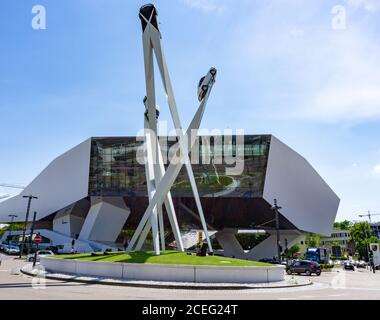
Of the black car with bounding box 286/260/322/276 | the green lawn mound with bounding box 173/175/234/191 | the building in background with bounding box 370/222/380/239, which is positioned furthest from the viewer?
the building in background with bounding box 370/222/380/239

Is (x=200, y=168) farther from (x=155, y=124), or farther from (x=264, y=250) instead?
(x=155, y=124)

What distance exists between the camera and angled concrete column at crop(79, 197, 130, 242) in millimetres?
54997

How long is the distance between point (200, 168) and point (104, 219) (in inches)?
723

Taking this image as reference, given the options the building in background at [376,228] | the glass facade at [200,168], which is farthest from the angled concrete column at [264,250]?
the building in background at [376,228]

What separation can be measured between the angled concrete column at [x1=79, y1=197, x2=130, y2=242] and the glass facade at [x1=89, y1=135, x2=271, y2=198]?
1.98 metres

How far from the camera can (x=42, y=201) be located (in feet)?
209

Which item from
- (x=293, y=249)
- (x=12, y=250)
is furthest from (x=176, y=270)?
(x=293, y=249)

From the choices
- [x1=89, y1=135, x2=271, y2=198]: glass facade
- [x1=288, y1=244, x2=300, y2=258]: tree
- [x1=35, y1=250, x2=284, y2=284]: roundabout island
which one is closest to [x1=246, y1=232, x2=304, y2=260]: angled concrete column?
[x1=89, y1=135, x2=271, y2=198]: glass facade

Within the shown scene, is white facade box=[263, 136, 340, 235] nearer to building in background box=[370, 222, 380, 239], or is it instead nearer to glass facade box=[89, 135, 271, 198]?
glass facade box=[89, 135, 271, 198]

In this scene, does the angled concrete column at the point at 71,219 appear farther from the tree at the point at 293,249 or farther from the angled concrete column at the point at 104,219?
the tree at the point at 293,249

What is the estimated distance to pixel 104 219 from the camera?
185 ft

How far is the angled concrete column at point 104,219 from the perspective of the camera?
2165 inches

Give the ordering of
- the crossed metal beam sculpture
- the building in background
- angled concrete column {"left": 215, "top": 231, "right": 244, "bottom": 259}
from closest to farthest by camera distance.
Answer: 1. the crossed metal beam sculpture
2. angled concrete column {"left": 215, "top": 231, "right": 244, "bottom": 259}
3. the building in background

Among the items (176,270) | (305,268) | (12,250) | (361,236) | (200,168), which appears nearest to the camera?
(176,270)
